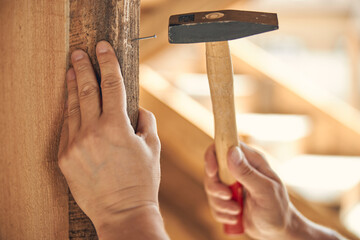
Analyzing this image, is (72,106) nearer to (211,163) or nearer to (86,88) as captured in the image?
(86,88)

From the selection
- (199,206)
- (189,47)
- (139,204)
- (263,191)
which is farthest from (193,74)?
(139,204)

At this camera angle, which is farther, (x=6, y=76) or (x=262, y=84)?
(x=262, y=84)

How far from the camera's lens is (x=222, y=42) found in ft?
2.78

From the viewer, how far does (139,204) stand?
0.61m

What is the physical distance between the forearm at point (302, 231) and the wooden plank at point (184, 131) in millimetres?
308

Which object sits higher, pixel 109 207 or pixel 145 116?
pixel 145 116

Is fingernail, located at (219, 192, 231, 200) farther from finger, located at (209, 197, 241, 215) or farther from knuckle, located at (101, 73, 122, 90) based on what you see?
knuckle, located at (101, 73, 122, 90)

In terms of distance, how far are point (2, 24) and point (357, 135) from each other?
1837 millimetres

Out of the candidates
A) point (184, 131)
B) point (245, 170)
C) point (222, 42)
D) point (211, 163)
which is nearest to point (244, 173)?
point (245, 170)

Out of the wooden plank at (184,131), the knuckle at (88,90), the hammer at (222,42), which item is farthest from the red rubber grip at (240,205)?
the knuckle at (88,90)

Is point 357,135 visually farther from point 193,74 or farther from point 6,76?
point 6,76

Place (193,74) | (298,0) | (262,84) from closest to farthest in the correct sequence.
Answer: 1. (262,84)
2. (193,74)
3. (298,0)

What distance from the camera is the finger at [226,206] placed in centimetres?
112

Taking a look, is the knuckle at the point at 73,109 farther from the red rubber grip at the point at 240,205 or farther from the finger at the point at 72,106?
the red rubber grip at the point at 240,205
